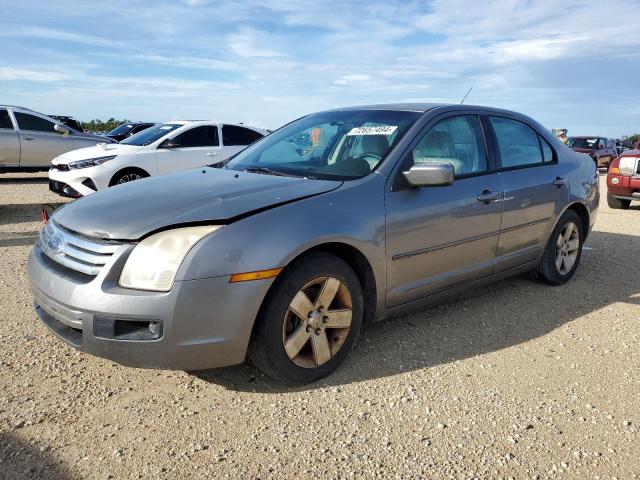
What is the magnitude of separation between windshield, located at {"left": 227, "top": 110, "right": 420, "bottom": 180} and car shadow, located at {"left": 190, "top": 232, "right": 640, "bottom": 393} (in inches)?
45.2

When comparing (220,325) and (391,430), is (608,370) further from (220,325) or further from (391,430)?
(220,325)

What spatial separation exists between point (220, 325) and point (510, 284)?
328cm

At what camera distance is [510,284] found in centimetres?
512

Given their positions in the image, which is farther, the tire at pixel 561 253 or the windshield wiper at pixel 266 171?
the tire at pixel 561 253

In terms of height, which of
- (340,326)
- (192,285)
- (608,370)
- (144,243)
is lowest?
(608,370)

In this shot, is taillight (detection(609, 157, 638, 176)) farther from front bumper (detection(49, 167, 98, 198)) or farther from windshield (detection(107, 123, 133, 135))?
windshield (detection(107, 123, 133, 135))

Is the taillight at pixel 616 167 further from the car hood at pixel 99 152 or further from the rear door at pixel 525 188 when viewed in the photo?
the car hood at pixel 99 152

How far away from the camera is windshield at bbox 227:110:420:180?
3557 millimetres

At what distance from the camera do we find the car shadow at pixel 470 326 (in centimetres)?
324

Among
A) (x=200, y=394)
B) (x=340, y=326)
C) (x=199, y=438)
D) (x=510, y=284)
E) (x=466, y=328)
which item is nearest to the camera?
(x=199, y=438)

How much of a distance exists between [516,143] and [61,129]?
10987 millimetres

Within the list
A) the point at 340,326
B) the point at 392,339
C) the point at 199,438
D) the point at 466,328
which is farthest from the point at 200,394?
the point at 466,328

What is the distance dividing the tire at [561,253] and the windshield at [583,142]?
74.3 ft

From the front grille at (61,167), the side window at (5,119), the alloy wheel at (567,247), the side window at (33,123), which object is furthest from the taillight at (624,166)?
the side window at (5,119)
